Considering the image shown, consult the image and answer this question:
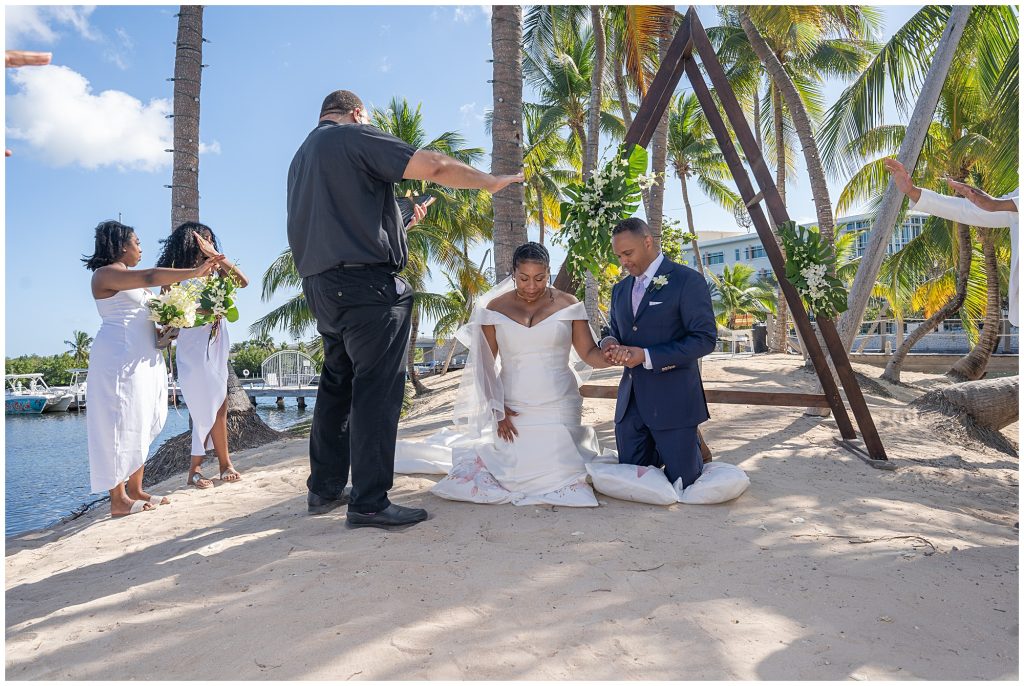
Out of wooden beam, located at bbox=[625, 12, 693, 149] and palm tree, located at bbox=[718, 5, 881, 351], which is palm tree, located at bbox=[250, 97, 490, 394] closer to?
palm tree, located at bbox=[718, 5, 881, 351]

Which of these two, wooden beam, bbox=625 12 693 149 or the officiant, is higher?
wooden beam, bbox=625 12 693 149

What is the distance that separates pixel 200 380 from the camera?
5.79 m

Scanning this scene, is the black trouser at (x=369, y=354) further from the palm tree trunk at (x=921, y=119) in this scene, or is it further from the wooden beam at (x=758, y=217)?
the palm tree trunk at (x=921, y=119)

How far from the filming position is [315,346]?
30.1 metres

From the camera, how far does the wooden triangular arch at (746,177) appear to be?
564cm

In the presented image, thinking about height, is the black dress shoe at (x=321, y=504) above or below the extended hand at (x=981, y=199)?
below

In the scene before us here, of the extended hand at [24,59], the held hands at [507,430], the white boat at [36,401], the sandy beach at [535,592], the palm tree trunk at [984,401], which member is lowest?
the white boat at [36,401]

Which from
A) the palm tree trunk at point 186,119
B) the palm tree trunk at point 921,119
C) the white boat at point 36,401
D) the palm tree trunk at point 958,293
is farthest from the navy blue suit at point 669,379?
the white boat at point 36,401

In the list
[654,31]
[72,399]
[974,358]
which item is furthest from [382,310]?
[72,399]

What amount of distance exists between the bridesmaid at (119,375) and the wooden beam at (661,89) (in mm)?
3599

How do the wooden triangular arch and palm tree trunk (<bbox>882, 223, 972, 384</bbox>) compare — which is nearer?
the wooden triangular arch

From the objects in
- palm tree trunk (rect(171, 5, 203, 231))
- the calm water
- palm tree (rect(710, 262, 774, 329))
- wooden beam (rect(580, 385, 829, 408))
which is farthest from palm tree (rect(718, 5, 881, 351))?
palm tree (rect(710, 262, 774, 329))

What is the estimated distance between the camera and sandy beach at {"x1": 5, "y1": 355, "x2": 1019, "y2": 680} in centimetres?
244

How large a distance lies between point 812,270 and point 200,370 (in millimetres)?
5363
